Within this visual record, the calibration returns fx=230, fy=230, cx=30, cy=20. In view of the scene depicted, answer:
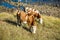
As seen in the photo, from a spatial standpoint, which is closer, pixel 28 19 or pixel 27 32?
pixel 27 32

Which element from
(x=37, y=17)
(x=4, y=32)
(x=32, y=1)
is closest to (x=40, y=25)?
(x=37, y=17)

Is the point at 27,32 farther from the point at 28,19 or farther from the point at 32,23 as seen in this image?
the point at 28,19

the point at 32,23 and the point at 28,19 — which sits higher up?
the point at 28,19

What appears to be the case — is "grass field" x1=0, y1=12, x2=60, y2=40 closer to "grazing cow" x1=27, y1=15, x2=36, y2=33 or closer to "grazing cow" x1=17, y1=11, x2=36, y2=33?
"grazing cow" x1=27, y1=15, x2=36, y2=33

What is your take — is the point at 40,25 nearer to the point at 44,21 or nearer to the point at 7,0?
the point at 44,21

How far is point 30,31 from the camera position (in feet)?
60.8

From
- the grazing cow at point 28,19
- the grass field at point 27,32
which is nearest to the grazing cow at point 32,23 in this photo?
the grazing cow at point 28,19

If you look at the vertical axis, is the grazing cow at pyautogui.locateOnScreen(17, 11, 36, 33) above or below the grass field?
above

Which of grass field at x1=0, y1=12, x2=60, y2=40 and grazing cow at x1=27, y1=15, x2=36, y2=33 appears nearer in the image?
grass field at x1=0, y1=12, x2=60, y2=40

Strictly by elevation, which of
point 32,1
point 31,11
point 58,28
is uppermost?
point 31,11

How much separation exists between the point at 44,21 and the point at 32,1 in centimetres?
4237

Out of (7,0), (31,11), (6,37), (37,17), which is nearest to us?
(6,37)

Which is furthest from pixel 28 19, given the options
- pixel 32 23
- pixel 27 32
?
pixel 27 32

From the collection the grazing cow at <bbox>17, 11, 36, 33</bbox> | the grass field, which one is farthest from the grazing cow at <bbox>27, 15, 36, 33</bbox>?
the grass field
